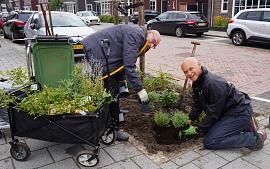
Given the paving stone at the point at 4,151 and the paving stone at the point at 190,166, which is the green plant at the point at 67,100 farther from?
the paving stone at the point at 190,166

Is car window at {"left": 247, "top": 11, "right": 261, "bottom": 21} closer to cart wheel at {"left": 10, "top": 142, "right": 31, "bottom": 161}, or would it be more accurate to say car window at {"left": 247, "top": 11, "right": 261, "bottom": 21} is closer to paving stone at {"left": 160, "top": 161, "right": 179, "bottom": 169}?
paving stone at {"left": 160, "top": 161, "right": 179, "bottom": 169}

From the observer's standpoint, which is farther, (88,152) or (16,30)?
(16,30)

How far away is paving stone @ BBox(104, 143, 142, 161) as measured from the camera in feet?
10.9

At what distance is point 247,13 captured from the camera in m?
12.9

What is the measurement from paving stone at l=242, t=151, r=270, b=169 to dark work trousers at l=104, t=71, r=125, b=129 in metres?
1.68

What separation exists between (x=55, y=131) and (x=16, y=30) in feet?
40.5

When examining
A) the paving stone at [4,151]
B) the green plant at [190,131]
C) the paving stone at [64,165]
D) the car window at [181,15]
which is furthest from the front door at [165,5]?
the paving stone at [64,165]

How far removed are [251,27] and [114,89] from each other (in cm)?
1048

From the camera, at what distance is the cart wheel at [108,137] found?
3543 mm

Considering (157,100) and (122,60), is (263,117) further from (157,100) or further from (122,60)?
(122,60)

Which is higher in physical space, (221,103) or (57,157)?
(221,103)

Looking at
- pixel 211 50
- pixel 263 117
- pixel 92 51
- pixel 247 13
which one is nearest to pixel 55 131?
pixel 92 51

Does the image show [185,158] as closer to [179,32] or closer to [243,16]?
[243,16]

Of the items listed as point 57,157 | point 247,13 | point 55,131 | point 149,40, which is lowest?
point 57,157
